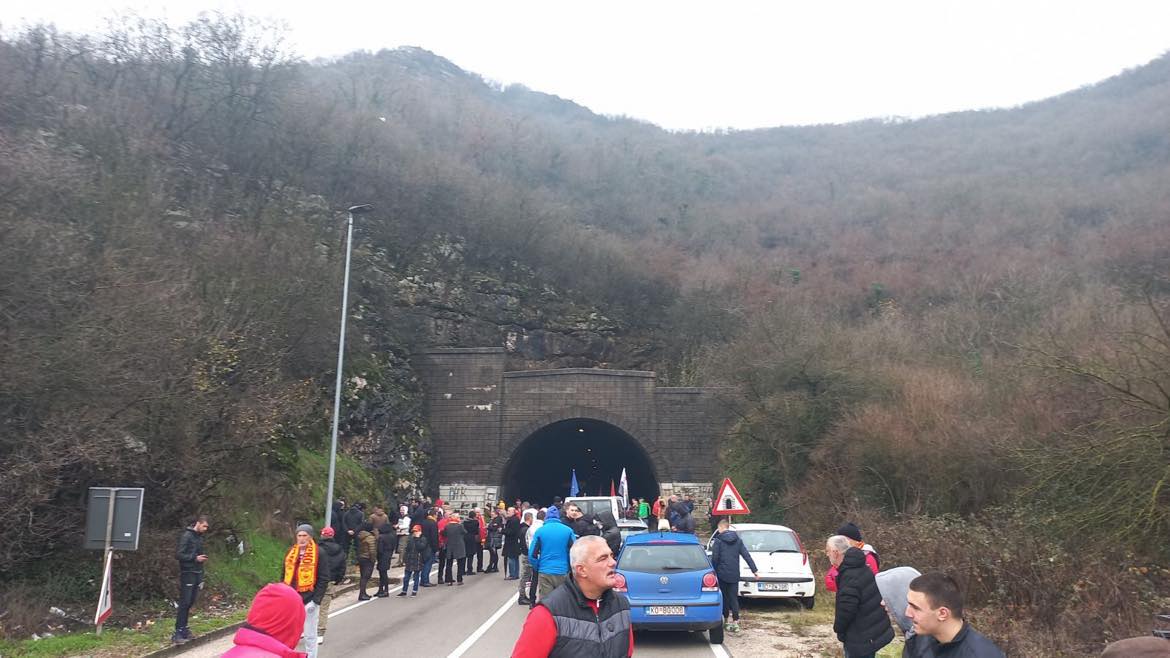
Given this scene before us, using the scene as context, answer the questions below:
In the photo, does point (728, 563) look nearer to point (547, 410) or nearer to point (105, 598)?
point (105, 598)

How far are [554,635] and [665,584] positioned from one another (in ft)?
23.8

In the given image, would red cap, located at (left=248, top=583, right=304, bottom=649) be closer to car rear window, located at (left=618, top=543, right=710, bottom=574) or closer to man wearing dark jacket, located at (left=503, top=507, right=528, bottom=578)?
car rear window, located at (left=618, top=543, right=710, bottom=574)

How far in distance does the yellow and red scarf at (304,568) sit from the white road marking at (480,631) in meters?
2.06

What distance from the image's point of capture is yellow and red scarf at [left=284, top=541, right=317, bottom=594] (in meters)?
8.67

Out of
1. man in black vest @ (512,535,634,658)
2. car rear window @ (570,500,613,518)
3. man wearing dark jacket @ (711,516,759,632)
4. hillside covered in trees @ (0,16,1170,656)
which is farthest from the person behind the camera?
car rear window @ (570,500,613,518)

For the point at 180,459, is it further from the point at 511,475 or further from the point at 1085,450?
the point at 511,475

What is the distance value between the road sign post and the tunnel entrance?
2296 centimetres

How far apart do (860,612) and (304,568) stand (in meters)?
5.92

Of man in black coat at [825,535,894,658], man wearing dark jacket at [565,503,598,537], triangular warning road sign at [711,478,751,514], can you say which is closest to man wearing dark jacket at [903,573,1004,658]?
man in black coat at [825,535,894,658]

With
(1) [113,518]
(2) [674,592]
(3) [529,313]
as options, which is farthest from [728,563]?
(3) [529,313]

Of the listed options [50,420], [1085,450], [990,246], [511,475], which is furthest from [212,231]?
[990,246]

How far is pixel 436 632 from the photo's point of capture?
37.8 feet

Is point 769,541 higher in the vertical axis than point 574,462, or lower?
lower

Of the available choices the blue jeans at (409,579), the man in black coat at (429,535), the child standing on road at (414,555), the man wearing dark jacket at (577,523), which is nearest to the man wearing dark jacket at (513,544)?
the man in black coat at (429,535)
